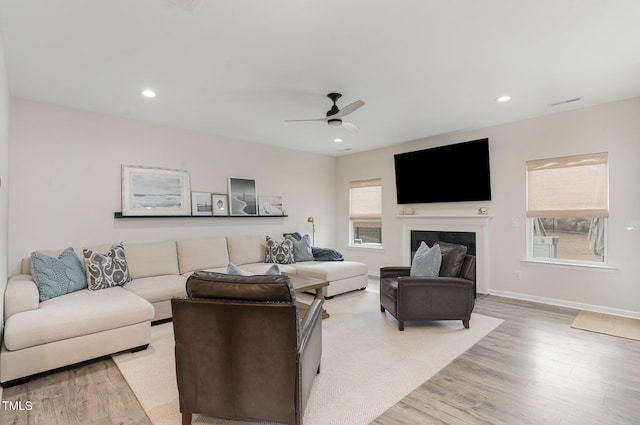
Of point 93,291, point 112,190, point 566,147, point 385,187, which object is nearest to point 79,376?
point 93,291

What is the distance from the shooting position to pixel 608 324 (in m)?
3.59

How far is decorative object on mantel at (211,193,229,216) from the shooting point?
5.24 metres

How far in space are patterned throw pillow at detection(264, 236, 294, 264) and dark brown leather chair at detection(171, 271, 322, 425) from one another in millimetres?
3455

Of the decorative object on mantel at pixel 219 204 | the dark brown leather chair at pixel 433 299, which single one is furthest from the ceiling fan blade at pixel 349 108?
the decorative object on mantel at pixel 219 204

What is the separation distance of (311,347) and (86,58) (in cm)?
304

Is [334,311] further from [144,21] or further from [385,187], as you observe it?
[144,21]

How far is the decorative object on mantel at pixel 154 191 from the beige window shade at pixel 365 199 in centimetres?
345

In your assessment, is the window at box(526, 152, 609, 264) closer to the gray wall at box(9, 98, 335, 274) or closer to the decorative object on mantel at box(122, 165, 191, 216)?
the gray wall at box(9, 98, 335, 274)

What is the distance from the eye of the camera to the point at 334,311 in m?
4.14

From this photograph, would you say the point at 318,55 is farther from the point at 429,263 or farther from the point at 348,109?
the point at 429,263

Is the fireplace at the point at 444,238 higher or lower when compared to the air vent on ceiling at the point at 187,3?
lower

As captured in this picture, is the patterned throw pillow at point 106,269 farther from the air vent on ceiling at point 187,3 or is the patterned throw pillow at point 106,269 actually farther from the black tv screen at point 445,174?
the black tv screen at point 445,174

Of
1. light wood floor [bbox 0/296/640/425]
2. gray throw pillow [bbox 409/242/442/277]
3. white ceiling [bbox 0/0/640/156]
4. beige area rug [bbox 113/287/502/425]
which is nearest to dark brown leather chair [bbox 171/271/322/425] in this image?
beige area rug [bbox 113/287/502/425]

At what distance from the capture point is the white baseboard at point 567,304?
12.6 feet
